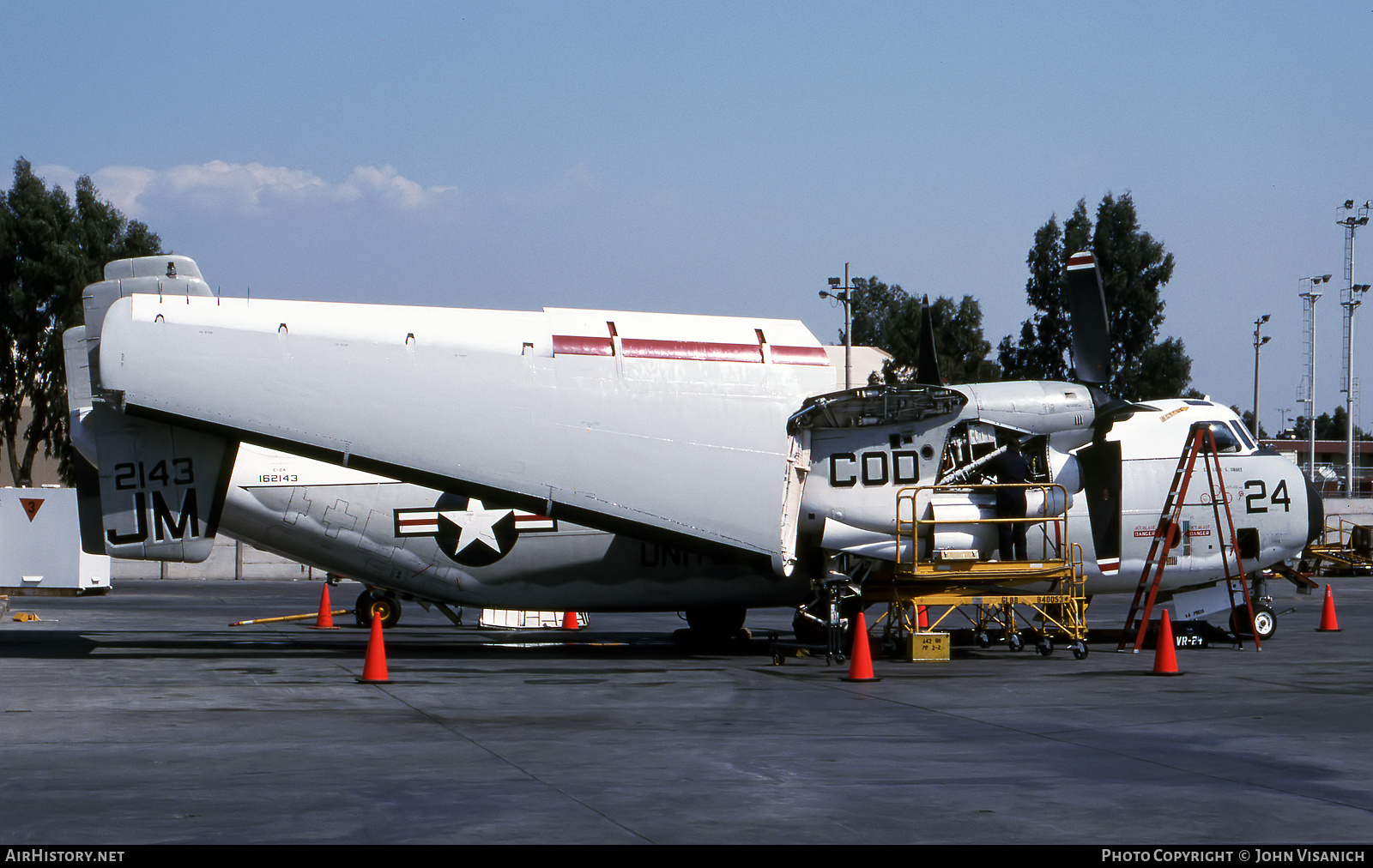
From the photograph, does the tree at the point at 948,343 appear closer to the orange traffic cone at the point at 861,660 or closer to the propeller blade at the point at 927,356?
the propeller blade at the point at 927,356

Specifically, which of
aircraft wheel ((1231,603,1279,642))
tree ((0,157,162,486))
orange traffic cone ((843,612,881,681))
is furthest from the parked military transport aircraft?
tree ((0,157,162,486))

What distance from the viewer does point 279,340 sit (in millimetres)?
18031

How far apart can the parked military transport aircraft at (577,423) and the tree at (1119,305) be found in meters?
36.6

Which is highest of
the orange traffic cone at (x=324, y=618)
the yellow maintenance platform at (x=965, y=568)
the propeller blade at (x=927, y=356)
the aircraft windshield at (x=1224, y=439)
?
the propeller blade at (x=927, y=356)

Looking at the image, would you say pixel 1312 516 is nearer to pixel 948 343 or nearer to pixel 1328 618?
pixel 1328 618

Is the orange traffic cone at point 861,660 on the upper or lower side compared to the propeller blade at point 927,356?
lower

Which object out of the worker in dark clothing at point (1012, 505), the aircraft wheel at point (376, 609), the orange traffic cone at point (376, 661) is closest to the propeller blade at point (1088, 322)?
the worker in dark clothing at point (1012, 505)

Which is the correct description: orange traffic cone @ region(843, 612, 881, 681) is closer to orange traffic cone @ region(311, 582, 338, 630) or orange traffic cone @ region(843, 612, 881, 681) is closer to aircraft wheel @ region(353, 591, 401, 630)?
aircraft wheel @ region(353, 591, 401, 630)

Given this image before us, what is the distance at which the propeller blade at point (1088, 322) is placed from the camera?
19.8 meters

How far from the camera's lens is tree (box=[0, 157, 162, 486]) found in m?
49.8

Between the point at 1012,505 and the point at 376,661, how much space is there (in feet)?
30.9

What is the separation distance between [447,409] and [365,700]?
504cm

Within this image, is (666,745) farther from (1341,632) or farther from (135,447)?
(1341,632)

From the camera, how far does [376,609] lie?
26.8 meters
